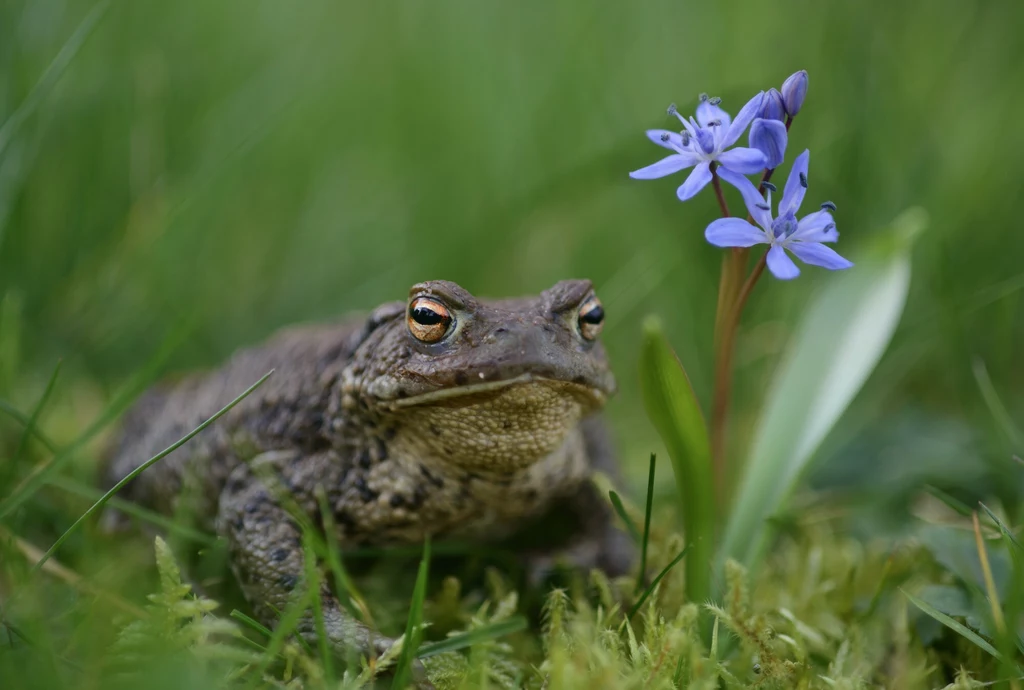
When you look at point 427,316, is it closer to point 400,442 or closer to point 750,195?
point 400,442

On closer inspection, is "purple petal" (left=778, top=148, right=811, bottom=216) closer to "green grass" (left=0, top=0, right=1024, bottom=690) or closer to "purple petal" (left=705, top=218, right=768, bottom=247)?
"purple petal" (left=705, top=218, right=768, bottom=247)

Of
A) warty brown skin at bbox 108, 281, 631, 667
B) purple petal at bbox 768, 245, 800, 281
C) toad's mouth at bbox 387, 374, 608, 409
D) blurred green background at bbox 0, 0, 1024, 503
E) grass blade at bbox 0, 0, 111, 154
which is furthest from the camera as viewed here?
blurred green background at bbox 0, 0, 1024, 503

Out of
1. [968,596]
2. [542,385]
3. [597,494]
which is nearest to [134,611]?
[542,385]

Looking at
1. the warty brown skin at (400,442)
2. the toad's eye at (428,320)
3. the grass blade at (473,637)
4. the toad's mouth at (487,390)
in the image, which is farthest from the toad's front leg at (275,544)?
the toad's eye at (428,320)

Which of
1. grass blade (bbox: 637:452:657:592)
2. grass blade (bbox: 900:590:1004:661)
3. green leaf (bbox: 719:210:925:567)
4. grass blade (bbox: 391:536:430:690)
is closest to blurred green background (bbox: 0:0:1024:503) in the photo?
green leaf (bbox: 719:210:925:567)

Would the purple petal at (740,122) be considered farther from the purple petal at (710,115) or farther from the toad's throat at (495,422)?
the toad's throat at (495,422)
